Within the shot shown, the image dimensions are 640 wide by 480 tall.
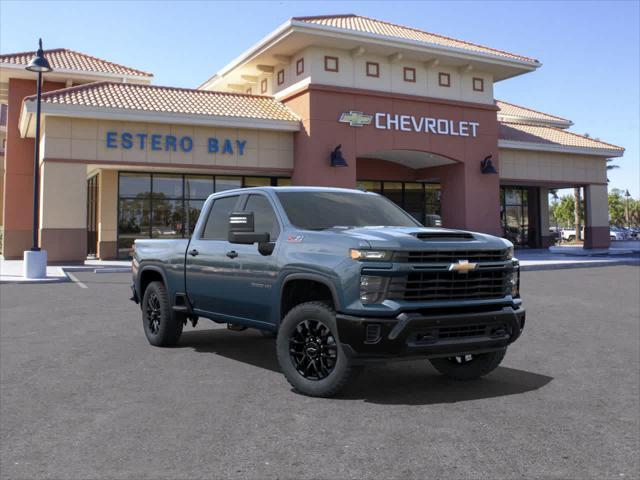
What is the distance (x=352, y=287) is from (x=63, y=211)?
2123cm

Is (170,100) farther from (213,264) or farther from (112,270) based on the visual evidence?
(213,264)

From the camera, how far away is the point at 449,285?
539 centimetres

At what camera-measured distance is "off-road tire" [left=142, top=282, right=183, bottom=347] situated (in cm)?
781

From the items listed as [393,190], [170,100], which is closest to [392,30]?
[393,190]

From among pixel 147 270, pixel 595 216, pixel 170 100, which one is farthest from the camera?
pixel 595 216

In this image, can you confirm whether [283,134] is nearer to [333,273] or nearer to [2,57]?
[2,57]

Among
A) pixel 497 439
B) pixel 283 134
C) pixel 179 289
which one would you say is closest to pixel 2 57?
pixel 283 134

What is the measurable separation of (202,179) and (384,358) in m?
25.5

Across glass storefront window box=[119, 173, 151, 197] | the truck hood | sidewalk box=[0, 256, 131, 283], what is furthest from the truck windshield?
glass storefront window box=[119, 173, 151, 197]

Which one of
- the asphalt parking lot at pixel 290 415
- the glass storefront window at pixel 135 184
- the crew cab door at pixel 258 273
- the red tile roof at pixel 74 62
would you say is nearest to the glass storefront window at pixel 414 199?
the glass storefront window at pixel 135 184

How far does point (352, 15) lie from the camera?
31828mm

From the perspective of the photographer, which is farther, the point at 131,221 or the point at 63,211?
the point at 131,221

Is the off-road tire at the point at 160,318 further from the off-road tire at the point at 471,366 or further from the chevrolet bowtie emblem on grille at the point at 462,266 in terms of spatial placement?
the chevrolet bowtie emblem on grille at the point at 462,266

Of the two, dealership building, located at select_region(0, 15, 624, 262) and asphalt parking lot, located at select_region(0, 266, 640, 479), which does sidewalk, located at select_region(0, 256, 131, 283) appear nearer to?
dealership building, located at select_region(0, 15, 624, 262)
